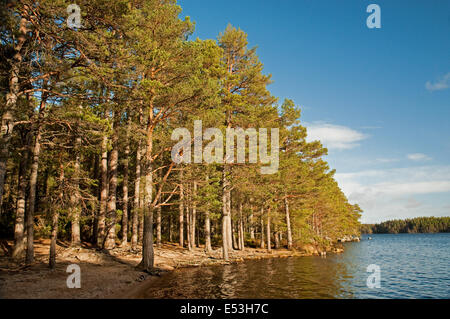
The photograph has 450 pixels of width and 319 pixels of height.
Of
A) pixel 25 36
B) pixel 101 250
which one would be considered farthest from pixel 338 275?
pixel 25 36

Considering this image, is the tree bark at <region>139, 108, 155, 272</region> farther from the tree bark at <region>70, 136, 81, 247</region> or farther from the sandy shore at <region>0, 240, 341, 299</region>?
the tree bark at <region>70, 136, 81, 247</region>

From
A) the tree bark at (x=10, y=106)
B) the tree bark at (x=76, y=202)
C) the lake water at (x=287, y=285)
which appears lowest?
the lake water at (x=287, y=285)

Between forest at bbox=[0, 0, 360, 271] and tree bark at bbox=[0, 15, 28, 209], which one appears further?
forest at bbox=[0, 0, 360, 271]

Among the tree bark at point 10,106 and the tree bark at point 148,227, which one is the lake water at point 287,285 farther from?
the tree bark at point 10,106

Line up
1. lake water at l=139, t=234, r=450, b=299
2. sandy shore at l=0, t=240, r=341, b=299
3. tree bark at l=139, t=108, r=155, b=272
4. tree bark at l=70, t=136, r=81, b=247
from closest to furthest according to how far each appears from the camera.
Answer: sandy shore at l=0, t=240, r=341, b=299 → lake water at l=139, t=234, r=450, b=299 → tree bark at l=70, t=136, r=81, b=247 → tree bark at l=139, t=108, r=155, b=272

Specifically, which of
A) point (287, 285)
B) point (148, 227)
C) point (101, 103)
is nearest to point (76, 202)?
point (148, 227)

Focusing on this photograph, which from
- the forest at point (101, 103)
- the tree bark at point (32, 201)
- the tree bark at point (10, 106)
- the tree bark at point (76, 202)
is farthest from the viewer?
the tree bark at point (76, 202)

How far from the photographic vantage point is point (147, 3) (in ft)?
50.1

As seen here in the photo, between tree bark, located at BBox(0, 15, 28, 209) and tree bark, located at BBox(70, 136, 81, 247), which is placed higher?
tree bark, located at BBox(0, 15, 28, 209)

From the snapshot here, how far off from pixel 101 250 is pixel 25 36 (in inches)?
519

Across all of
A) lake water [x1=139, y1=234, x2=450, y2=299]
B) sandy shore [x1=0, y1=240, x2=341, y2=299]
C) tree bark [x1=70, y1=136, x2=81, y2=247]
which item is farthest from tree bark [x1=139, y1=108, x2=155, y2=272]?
tree bark [x1=70, y1=136, x2=81, y2=247]

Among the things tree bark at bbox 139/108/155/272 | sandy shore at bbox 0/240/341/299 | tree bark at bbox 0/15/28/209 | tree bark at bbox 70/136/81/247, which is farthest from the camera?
tree bark at bbox 139/108/155/272

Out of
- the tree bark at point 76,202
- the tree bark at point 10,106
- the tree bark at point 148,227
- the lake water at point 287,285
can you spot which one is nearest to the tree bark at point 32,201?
the tree bark at point 76,202

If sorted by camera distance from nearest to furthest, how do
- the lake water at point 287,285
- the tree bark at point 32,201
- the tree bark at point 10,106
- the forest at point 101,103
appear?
the tree bark at point 10,106 < the forest at point 101,103 < the lake water at point 287,285 < the tree bark at point 32,201
